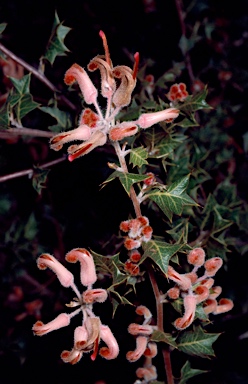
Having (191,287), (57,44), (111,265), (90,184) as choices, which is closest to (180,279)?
(191,287)

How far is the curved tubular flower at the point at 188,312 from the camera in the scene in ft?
2.79

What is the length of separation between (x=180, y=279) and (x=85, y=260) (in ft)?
0.57

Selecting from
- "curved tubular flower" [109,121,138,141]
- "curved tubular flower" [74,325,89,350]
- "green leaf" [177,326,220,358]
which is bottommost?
"green leaf" [177,326,220,358]

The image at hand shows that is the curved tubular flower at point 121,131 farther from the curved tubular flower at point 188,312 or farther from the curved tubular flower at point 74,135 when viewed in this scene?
the curved tubular flower at point 188,312

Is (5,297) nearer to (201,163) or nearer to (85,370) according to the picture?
(85,370)

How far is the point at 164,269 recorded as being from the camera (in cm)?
82

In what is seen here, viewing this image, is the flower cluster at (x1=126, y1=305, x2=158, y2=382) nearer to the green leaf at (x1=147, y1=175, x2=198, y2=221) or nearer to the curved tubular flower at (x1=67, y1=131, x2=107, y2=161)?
the green leaf at (x1=147, y1=175, x2=198, y2=221)

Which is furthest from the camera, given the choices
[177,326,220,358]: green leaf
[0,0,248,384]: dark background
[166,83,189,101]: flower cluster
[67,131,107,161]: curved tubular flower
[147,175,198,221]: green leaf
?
[0,0,248,384]: dark background

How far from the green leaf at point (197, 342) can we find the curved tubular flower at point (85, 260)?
10.5 inches

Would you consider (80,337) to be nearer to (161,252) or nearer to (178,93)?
(161,252)

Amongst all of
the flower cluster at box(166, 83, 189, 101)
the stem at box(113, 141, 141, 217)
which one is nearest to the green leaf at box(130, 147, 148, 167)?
the stem at box(113, 141, 141, 217)

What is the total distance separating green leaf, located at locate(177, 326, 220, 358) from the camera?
98 cm

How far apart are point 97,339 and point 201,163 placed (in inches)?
31.4

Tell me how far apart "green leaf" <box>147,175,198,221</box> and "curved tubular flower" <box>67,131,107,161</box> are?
6.1 inches
